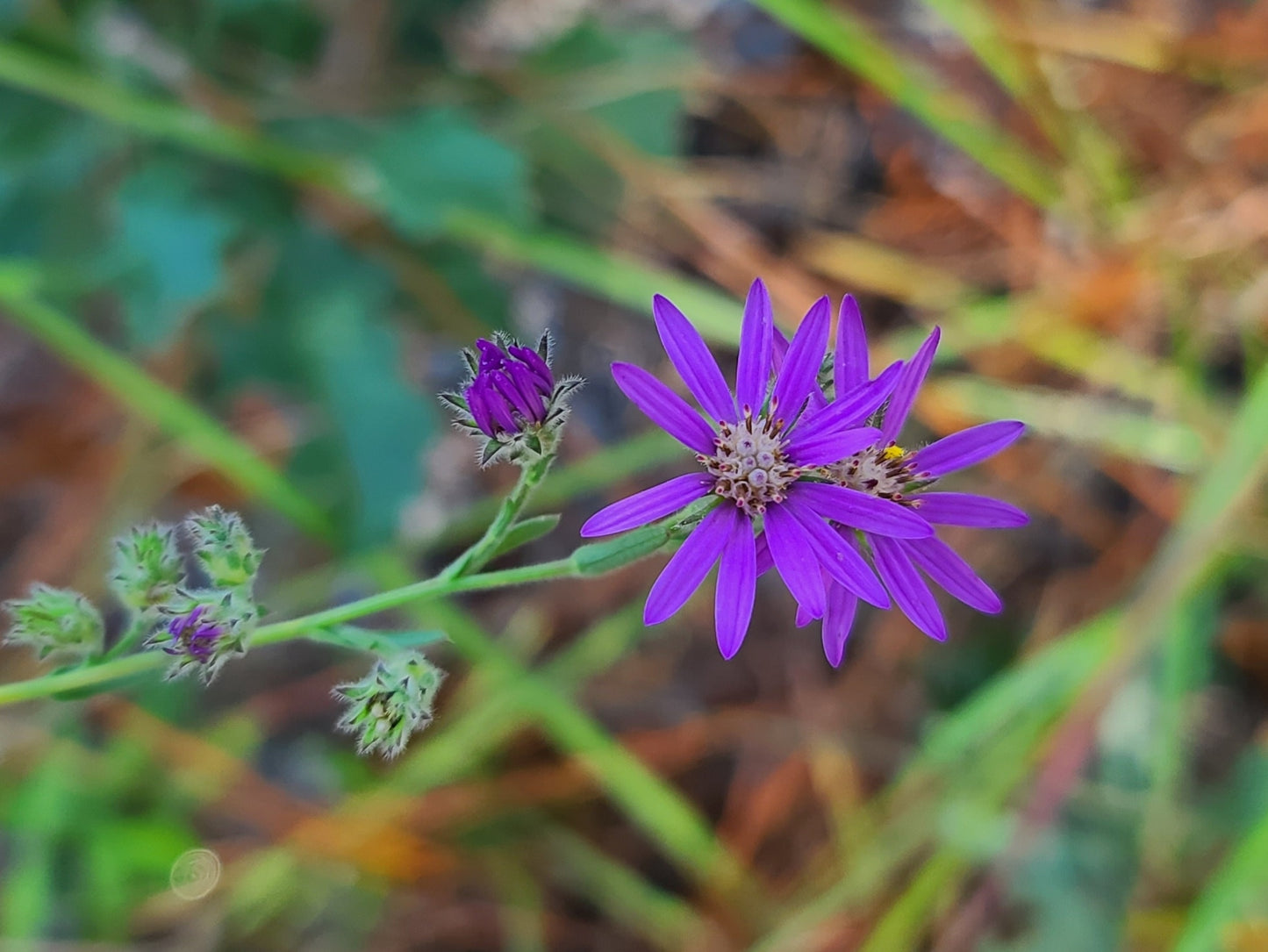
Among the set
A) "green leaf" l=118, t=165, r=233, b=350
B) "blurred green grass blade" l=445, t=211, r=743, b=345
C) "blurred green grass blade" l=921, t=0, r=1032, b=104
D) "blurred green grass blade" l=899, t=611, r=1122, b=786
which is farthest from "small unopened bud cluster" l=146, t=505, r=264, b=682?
"blurred green grass blade" l=921, t=0, r=1032, b=104

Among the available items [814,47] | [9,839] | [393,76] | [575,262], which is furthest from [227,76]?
[9,839]

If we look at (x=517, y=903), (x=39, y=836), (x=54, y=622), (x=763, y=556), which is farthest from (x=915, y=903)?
(x=39, y=836)

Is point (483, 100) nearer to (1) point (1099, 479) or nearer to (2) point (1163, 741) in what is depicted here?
(1) point (1099, 479)

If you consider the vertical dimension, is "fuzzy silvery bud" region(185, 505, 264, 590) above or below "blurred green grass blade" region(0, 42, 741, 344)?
below

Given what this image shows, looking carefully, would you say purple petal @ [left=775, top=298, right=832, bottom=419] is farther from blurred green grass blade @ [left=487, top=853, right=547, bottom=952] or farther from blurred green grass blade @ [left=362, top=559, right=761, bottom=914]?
blurred green grass blade @ [left=487, top=853, right=547, bottom=952]

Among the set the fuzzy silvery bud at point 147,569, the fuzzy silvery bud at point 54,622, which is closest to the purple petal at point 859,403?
the fuzzy silvery bud at point 147,569

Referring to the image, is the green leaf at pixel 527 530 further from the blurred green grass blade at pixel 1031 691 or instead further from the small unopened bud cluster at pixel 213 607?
the blurred green grass blade at pixel 1031 691
